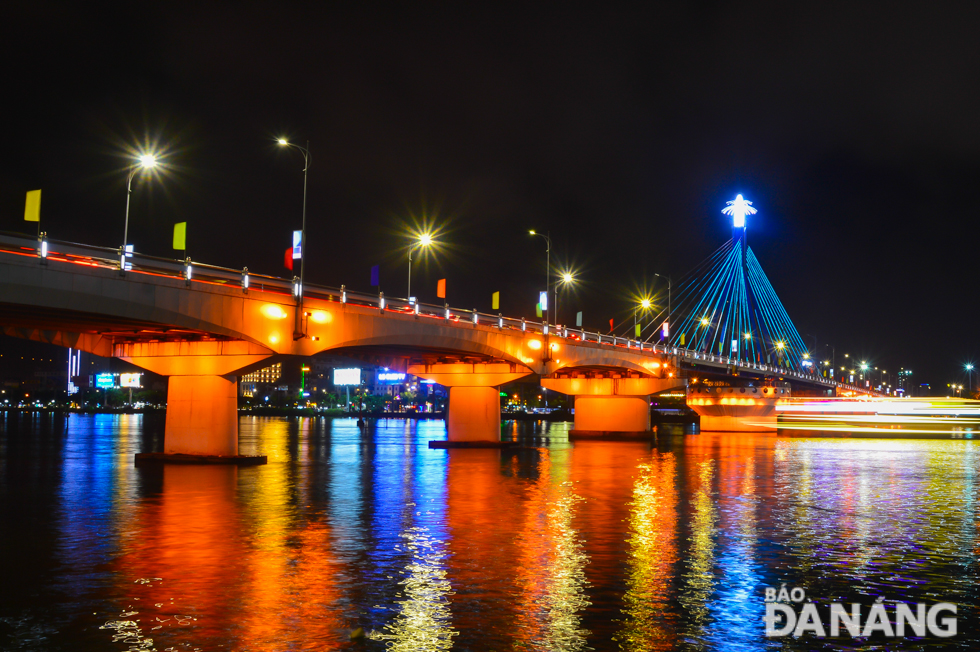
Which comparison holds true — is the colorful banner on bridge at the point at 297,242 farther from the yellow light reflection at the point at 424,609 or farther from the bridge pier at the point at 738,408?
the bridge pier at the point at 738,408

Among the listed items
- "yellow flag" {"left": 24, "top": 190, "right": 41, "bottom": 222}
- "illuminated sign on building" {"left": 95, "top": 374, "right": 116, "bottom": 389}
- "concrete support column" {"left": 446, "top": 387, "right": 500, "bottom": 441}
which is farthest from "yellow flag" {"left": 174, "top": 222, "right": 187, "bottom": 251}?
"illuminated sign on building" {"left": 95, "top": 374, "right": 116, "bottom": 389}

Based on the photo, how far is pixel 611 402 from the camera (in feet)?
278

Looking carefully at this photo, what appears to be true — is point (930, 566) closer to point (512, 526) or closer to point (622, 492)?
point (512, 526)

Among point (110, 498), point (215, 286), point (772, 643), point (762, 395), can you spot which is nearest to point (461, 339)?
point (215, 286)

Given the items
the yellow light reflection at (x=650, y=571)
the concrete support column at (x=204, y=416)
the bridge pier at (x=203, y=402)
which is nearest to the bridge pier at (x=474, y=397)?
the concrete support column at (x=204, y=416)

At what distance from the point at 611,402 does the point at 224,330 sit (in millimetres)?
51770

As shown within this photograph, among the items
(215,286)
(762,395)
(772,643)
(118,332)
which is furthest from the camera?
(762,395)

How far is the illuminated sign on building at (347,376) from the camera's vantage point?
448 ft

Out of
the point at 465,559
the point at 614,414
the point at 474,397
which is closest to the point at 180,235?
the point at 465,559

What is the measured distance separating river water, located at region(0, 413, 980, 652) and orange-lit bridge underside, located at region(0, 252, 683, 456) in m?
6.10

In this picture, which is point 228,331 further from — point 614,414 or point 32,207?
point 614,414

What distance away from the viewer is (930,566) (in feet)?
57.4

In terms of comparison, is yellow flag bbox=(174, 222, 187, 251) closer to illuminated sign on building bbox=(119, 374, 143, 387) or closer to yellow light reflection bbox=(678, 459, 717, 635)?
yellow light reflection bbox=(678, 459, 717, 635)

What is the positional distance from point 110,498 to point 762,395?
8677 cm
